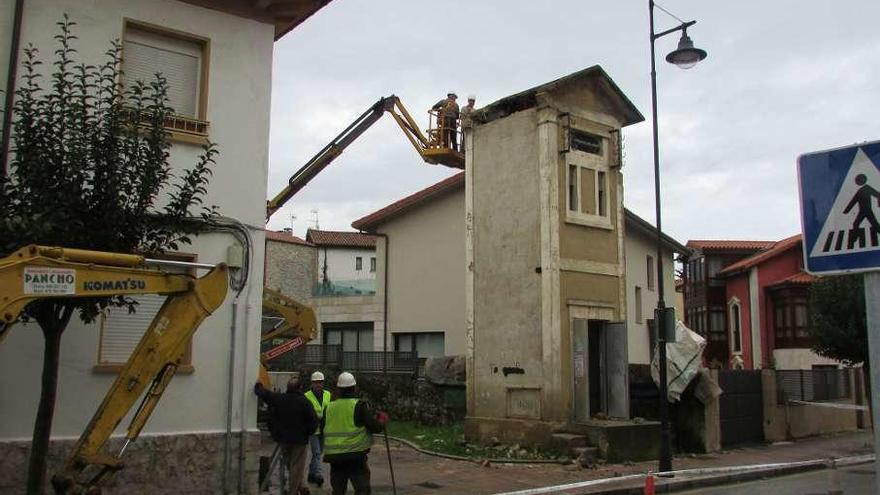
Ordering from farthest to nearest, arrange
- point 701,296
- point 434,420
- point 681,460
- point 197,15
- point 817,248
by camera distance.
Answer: point 701,296 < point 434,420 < point 681,460 < point 197,15 < point 817,248

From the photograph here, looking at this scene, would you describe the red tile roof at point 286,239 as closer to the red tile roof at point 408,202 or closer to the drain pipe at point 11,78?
the red tile roof at point 408,202

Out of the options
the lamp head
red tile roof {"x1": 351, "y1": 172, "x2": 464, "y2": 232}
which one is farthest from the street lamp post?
red tile roof {"x1": 351, "y1": 172, "x2": 464, "y2": 232}

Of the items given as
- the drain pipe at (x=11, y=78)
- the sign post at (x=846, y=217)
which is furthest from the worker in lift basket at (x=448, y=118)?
the sign post at (x=846, y=217)

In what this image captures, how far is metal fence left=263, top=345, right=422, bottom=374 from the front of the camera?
24453 mm

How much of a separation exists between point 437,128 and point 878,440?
2281 centimetres

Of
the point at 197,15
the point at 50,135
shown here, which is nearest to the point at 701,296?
the point at 197,15

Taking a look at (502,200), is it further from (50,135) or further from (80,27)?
(50,135)

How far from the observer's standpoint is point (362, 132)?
27078 millimetres

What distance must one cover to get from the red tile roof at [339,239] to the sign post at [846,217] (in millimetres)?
46718

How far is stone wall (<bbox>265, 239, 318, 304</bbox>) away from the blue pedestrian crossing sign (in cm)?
4580

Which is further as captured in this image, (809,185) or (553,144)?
(553,144)

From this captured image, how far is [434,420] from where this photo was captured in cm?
2120

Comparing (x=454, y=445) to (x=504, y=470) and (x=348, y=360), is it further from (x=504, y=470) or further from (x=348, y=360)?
(x=348, y=360)

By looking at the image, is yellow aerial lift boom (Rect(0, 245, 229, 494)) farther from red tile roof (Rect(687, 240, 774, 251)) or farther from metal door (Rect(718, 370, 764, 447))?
red tile roof (Rect(687, 240, 774, 251))
